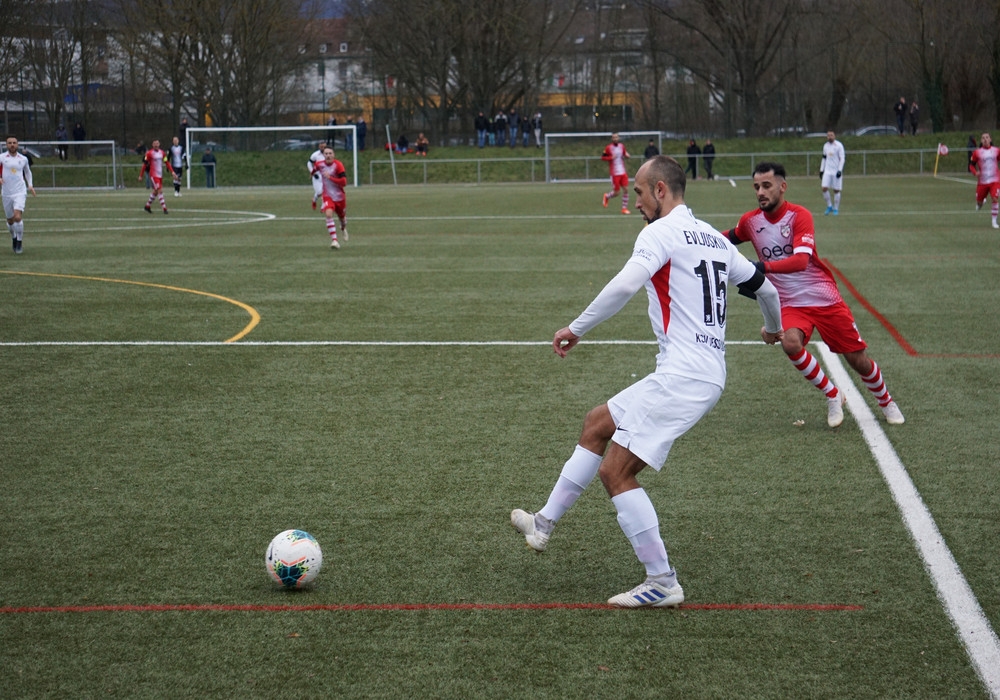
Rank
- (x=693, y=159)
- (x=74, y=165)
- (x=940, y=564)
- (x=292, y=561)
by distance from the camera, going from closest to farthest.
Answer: (x=292, y=561)
(x=940, y=564)
(x=693, y=159)
(x=74, y=165)

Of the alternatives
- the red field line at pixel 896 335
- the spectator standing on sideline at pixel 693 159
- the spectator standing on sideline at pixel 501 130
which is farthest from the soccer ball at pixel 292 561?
the spectator standing on sideline at pixel 501 130

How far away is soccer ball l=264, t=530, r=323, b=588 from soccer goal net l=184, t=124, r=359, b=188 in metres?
43.1

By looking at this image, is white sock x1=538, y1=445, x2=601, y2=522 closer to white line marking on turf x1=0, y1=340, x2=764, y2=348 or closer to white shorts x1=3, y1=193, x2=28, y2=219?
white line marking on turf x1=0, y1=340, x2=764, y2=348

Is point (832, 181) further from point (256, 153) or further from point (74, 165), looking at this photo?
point (74, 165)

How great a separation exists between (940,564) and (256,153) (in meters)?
46.1

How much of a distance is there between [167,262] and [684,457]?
14.0 m

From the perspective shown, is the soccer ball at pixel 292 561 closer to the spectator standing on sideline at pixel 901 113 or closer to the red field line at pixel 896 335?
the red field line at pixel 896 335

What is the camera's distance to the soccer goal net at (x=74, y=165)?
49.7 metres

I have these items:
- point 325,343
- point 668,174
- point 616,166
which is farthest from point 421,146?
point 668,174

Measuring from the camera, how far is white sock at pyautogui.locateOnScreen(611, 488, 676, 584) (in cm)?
489

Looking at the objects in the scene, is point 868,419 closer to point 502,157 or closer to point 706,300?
point 706,300

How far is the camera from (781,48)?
64.8m

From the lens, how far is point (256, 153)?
160 ft

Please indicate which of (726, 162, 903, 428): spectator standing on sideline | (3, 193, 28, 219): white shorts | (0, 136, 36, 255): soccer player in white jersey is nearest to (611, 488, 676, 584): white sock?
(726, 162, 903, 428): spectator standing on sideline
